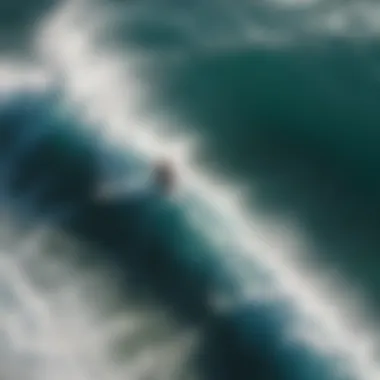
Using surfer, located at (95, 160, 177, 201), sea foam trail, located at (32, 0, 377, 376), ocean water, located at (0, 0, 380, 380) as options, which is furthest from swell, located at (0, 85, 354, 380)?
sea foam trail, located at (32, 0, 377, 376)

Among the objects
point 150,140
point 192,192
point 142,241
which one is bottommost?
point 142,241

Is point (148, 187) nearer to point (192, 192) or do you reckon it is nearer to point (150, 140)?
point (192, 192)

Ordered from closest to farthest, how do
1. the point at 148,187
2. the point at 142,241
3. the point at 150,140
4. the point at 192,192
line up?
1. the point at 142,241
2. the point at 192,192
3. the point at 148,187
4. the point at 150,140

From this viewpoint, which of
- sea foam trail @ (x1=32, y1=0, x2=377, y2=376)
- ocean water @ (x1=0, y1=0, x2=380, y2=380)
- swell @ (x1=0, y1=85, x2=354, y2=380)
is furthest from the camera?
sea foam trail @ (x1=32, y1=0, x2=377, y2=376)

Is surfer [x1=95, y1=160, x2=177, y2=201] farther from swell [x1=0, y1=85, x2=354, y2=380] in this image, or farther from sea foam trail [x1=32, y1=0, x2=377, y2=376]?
sea foam trail [x1=32, y1=0, x2=377, y2=376]

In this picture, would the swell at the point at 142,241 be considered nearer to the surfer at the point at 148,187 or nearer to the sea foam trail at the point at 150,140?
the surfer at the point at 148,187

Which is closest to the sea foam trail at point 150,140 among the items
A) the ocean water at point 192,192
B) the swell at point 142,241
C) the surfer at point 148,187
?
the ocean water at point 192,192

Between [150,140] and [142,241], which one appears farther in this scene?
[150,140]

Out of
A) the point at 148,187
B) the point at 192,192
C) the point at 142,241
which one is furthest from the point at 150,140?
the point at 142,241

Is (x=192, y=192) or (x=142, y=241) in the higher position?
(x=192, y=192)
